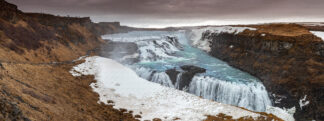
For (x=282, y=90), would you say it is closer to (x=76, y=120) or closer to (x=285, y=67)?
(x=285, y=67)

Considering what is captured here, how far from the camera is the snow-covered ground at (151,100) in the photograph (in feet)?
45.0

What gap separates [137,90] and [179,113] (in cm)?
577

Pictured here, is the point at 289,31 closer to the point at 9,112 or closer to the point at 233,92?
the point at 233,92

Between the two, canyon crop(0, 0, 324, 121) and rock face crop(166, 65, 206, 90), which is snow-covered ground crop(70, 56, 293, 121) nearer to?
canyon crop(0, 0, 324, 121)

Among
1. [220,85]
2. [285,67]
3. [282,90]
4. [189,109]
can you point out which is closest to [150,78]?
[220,85]

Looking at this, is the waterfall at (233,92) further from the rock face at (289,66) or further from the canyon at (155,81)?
the rock face at (289,66)

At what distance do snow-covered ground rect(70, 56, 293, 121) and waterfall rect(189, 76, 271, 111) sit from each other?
14.8 feet

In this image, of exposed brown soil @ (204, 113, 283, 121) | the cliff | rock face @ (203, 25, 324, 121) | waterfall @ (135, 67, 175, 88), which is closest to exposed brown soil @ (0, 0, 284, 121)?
the cliff

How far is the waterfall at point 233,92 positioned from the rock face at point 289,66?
1835 millimetres

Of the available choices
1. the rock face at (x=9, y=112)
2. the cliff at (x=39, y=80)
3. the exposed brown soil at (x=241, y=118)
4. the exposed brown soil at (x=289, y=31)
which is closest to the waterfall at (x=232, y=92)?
the exposed brown soil at (x=241, y=118)

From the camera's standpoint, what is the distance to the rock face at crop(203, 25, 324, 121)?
20.7m

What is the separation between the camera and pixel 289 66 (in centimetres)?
2600

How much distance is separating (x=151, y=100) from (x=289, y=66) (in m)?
20.8

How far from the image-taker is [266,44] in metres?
31.9
